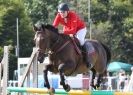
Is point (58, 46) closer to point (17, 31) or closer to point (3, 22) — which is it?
point (17, 31)

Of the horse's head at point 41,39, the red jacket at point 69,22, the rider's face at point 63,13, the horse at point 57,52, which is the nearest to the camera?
the horse's head at point 41,39

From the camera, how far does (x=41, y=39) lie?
10.5 m

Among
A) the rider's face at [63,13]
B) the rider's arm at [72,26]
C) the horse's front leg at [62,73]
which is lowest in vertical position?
the horse's front leg at [62,73]

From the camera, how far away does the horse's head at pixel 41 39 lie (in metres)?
10.4

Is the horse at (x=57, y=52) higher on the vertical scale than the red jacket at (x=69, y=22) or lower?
lower

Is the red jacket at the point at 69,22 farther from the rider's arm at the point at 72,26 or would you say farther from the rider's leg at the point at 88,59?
the rider's leg at the point at 88,59

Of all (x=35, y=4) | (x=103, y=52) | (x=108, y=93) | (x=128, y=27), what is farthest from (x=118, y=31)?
(x=108, y=93)

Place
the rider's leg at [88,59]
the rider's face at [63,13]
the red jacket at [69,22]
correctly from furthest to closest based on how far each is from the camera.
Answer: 1. the rider's leg at [88,59]
2. the red jacket at [69,22]
3. the rider's face at [63,13]

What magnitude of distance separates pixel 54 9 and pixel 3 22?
10367mm

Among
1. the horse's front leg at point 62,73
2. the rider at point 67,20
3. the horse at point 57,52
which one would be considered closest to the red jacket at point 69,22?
the rider at point 67,20

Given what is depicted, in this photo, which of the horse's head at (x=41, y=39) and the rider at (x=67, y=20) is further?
the rider at (x=67, y=20)

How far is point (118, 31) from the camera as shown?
51594 millimetres

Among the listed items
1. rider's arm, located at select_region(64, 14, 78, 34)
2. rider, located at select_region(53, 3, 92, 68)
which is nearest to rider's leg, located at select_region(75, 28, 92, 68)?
rider, located at select_region(53, 3, 92, 68)

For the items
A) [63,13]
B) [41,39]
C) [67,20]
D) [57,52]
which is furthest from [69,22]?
[41,39]
